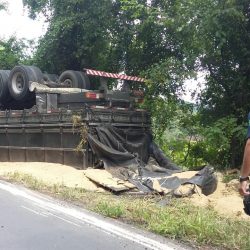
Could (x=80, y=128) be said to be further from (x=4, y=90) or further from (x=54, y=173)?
(x=4, y=90)

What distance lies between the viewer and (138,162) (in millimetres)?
10070

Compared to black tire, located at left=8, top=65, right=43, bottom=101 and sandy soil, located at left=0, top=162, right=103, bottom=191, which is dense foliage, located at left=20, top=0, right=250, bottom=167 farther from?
sandy soil, located at left=0, top=162, right=103, bottom=191

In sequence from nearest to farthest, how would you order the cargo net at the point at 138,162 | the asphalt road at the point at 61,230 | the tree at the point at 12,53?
1. the asphalt road at the point at 61,230
2. the cargo net at the point at 138,162
3. the tree at the point at 12,53

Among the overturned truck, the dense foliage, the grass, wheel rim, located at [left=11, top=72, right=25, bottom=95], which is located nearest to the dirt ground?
the overturned truck

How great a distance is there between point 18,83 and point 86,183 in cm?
540

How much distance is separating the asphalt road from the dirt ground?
1828 millimetres

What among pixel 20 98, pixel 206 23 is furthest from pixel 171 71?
pixel 20 98

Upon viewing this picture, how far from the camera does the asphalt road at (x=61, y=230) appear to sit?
4.16m

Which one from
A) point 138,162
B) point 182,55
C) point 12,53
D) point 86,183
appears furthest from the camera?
point 12,53

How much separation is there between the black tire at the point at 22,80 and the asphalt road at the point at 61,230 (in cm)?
625

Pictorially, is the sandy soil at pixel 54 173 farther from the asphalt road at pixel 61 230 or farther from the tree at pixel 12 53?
the tree at pixel 12 53

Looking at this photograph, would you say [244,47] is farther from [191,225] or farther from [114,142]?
[191,225]

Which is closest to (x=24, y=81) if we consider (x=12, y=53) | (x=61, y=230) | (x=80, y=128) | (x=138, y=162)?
(x=80, y=128)

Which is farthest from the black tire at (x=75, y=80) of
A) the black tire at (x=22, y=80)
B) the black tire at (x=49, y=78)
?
the black tire at (x=22, y=80)
